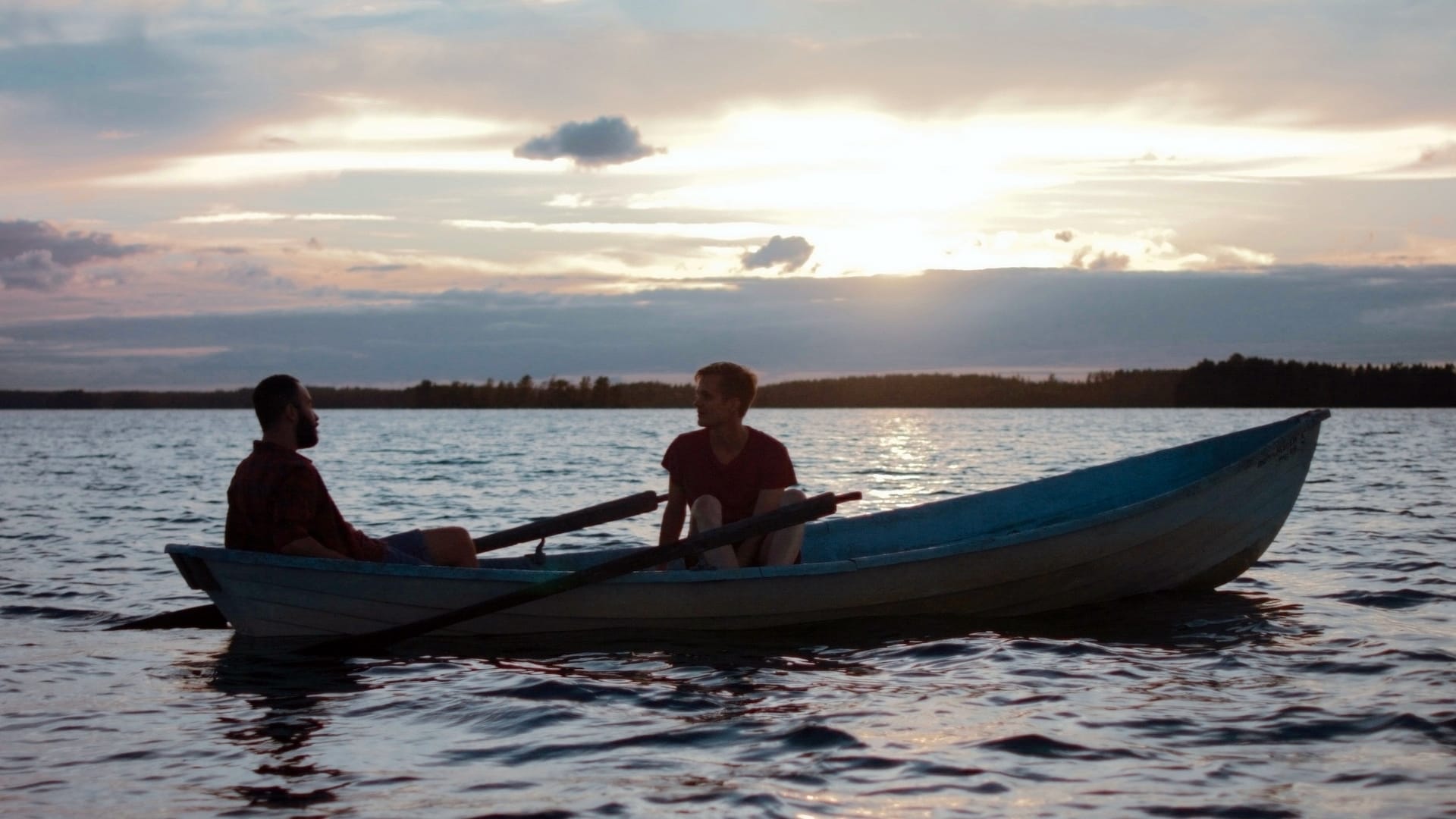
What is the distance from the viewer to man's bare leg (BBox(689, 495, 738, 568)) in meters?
8.73

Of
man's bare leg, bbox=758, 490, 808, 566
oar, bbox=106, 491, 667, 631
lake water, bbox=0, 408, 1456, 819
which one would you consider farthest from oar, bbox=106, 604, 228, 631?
man's bare leg, bbox=758, 490, 808, 566

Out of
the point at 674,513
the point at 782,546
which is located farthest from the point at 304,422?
the point at 782,546

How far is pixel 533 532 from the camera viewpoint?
9758 mm

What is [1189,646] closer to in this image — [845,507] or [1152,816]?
[1152,816]

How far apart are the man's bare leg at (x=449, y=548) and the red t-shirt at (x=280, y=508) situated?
520mm

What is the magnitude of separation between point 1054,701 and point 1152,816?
1.97 meters

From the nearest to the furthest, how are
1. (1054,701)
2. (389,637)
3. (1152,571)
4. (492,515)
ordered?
(1054,701), (389,637), (1152,571), (492,515)

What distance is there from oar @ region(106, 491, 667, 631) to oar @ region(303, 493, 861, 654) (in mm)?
834

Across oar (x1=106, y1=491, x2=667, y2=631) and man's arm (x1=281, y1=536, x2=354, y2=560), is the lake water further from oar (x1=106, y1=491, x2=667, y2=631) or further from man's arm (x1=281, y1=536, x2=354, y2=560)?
man's arm (x1=281, y1=536, x2=354, y2=560)

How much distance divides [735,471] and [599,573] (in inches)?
46.7

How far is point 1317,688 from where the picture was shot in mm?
7082

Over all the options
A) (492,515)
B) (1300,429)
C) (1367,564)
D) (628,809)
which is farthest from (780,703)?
(492,515)

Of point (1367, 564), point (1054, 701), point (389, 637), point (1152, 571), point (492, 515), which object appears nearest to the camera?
point (1054, 701)

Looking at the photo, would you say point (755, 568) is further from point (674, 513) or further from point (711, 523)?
point (674, 513)
